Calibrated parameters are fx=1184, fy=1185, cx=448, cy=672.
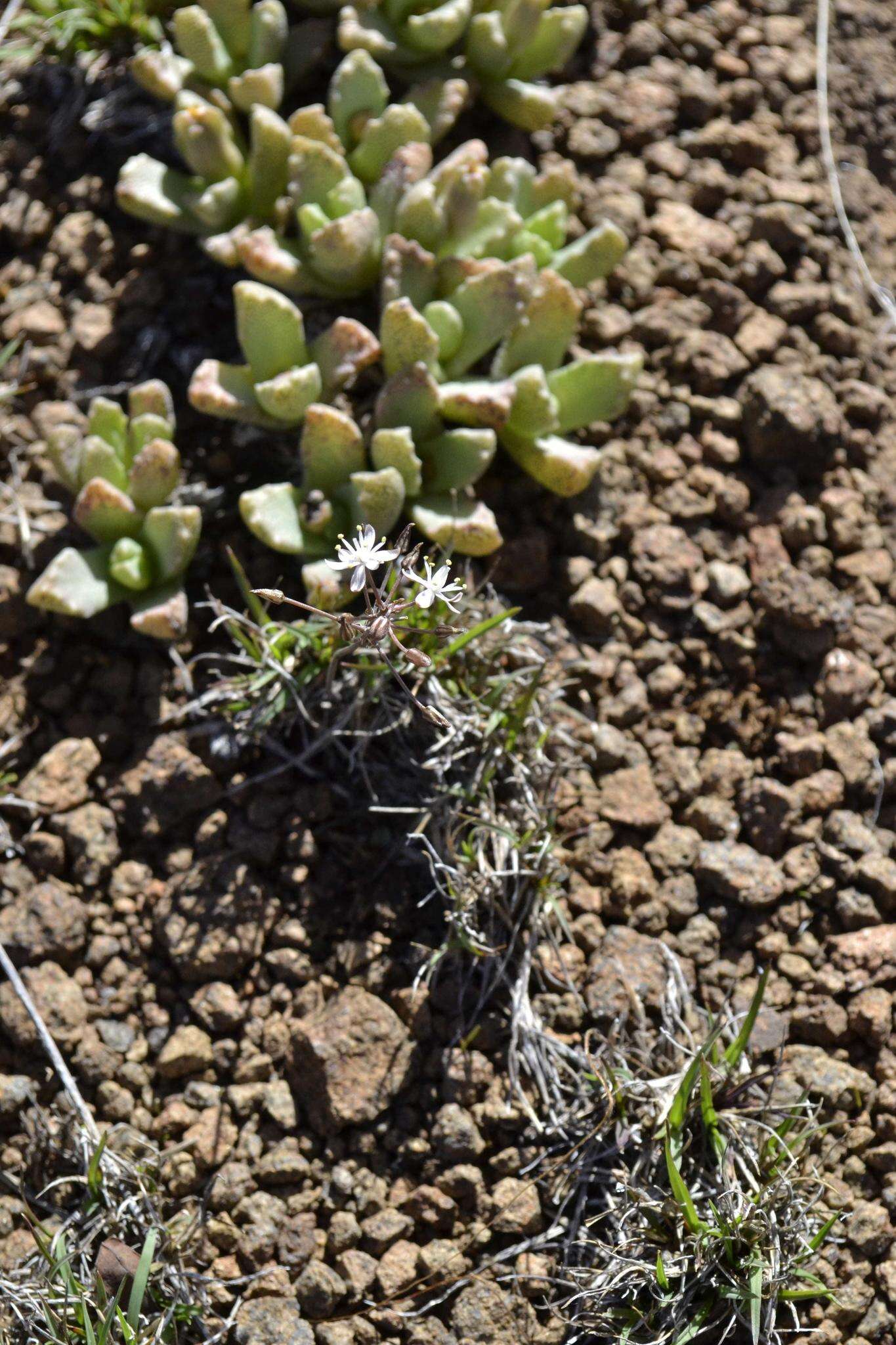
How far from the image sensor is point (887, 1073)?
2.29 m

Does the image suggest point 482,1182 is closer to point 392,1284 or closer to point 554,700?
point 392,1284

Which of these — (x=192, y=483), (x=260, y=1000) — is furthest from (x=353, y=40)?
(x=260, y=1000)

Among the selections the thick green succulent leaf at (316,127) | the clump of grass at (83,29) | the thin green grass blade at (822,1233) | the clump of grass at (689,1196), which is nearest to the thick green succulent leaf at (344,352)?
the thick green succulent leaf at (316,127)

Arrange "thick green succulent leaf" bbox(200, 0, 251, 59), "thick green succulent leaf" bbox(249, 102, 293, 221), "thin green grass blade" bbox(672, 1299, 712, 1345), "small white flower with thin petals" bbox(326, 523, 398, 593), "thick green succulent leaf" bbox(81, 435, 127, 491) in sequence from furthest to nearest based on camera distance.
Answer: "thick green succulent leaf" bbox(200, 0, 251, 59) → "thick green succulent leaf" bbox(249, 102, 293, 221) → "thick green succulent leaf" bbox(81, 435, 127, 491) → "thin green grass blade" bbox(672, 1299, 712, 1345) → "small white flower with thin petals" bbox(326, 523, 398, 593)

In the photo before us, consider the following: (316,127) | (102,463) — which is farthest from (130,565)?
(316,127)

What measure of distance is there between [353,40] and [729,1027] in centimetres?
237

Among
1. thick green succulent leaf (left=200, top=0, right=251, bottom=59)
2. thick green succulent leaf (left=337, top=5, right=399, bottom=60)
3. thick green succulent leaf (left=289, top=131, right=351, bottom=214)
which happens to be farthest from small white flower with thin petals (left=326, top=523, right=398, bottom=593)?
thick green succulent leaf (left=200, top=0, right=251, bottom=59)

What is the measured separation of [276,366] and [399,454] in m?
0.39

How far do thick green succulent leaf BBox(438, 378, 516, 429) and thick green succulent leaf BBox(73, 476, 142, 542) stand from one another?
707 millimetres

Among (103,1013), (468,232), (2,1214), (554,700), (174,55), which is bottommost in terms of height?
(2,1214)

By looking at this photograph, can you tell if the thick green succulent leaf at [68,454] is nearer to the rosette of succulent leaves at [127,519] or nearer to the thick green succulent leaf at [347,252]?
the rosette of succulent leaves at [127,519]

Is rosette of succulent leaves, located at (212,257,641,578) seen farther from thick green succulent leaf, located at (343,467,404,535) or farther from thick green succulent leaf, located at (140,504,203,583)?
thick green succulent leaf, located at (140,504,203,583)

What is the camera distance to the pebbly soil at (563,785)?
7.20 ft

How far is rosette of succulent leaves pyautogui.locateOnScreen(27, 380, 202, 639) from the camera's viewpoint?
248cm
